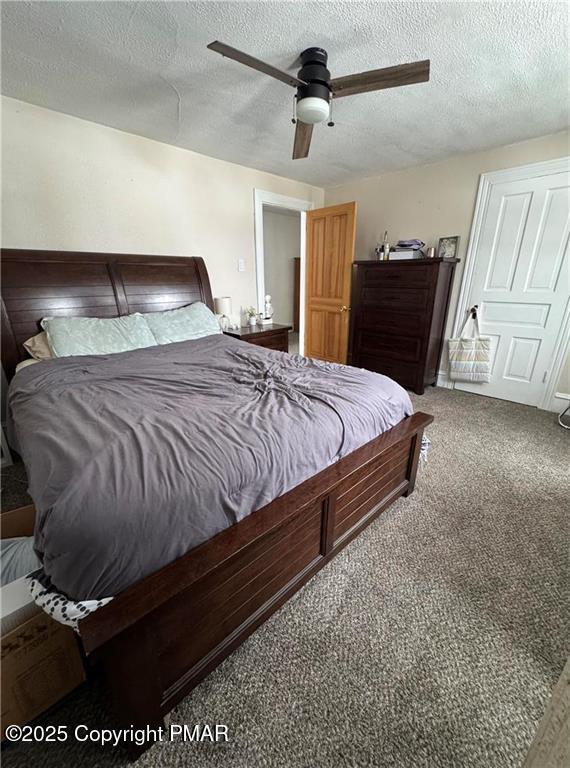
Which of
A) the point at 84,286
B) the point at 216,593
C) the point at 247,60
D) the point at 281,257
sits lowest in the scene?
the point at 216,593

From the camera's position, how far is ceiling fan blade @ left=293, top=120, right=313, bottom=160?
1.95 metres

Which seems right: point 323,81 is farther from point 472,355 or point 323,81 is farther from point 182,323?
point 472,355

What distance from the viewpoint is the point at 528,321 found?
3.18 m

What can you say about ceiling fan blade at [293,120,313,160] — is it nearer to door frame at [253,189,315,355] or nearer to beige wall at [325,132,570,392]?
door frame at [253,189,315,355]

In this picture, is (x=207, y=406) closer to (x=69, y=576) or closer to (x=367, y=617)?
(x=69, y=576)

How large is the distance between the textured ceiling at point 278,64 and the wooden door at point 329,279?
1033 millimetres

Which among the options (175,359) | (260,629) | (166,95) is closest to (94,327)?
(175,359)

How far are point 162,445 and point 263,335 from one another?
95.9 inches

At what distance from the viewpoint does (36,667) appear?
938mm

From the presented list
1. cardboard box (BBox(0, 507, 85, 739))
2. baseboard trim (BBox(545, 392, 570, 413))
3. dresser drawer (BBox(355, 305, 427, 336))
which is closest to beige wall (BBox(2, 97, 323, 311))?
dresser drawer (BBox(355, 305, 427, 336))

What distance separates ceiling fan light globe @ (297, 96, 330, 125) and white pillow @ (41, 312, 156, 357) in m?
1.82

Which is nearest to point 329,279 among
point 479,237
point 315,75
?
point 479,237

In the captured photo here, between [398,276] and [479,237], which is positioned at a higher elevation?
[479,237]

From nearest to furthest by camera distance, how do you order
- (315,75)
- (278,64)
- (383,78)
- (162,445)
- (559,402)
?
(162,445) < (383,78) < (315,75) < (278,64) < (559,402)
